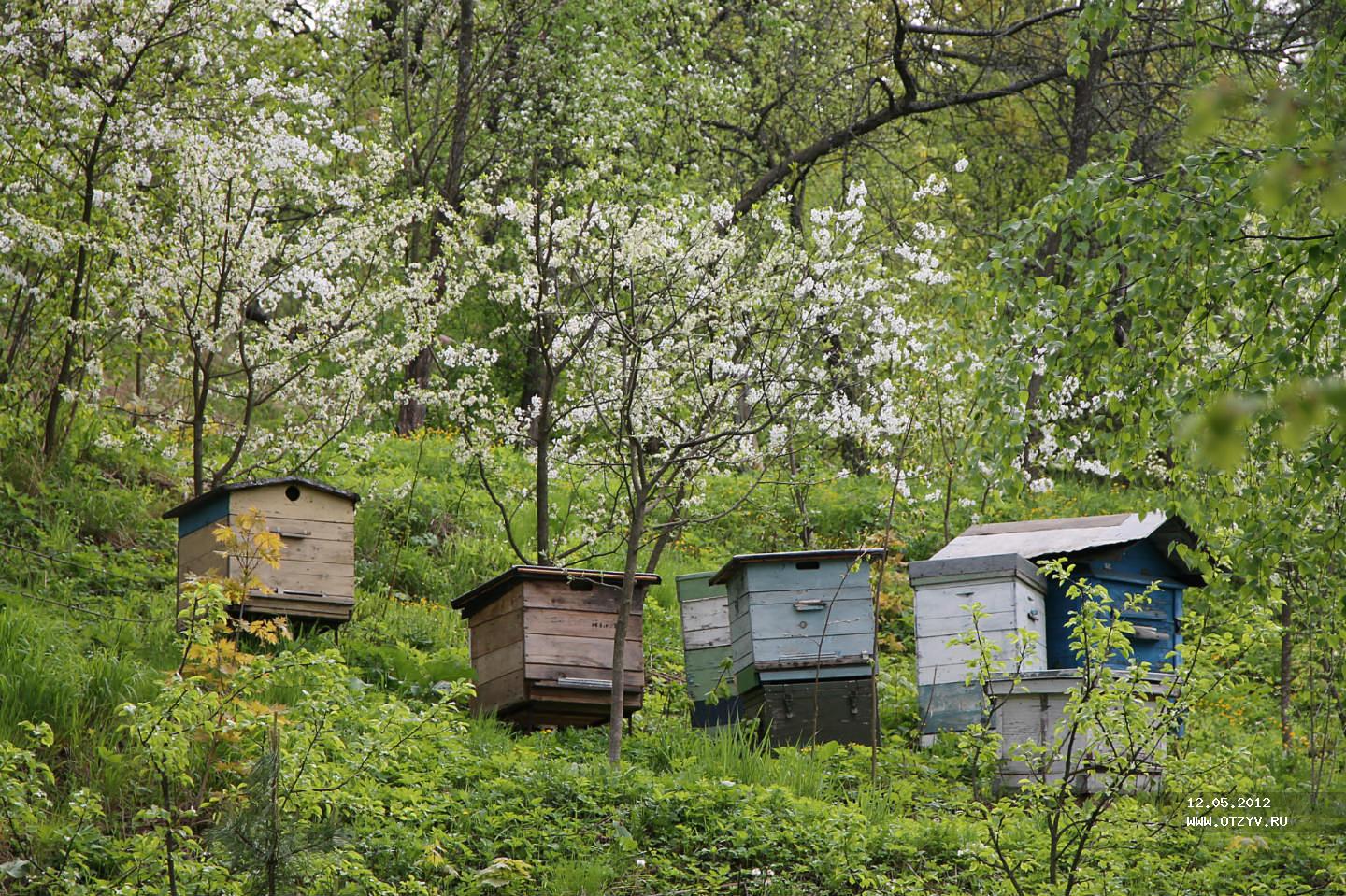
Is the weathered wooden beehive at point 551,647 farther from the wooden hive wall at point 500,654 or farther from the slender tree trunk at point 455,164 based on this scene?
the slender tree trunk at point 455,164

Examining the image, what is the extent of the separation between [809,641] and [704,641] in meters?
0.98

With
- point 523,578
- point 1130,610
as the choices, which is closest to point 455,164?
point 523,578

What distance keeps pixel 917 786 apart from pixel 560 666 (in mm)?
2353

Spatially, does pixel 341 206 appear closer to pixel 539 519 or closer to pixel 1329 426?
pixel 539 519

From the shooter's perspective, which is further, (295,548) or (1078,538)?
(1078,538)

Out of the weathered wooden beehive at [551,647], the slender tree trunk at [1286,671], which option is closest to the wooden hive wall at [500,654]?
the weathered wooden beehive at [551,647]

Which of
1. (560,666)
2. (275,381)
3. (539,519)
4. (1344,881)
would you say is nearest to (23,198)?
(275,381)

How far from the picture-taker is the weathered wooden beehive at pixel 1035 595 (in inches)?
343

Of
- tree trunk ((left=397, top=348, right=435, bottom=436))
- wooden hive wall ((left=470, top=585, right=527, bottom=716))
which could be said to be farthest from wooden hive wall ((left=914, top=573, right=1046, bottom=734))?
tree trunk ((left=397, top=348, right=435, bottom=436))

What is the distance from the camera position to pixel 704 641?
9.34 metres

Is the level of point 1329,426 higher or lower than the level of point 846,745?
higher

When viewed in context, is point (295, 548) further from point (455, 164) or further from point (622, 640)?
point (455, 164)

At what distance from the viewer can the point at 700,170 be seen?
18781 mm

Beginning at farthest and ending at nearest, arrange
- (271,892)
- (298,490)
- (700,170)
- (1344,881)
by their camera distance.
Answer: (700,170) < (298,490) < (1344,881) < (271,892)
